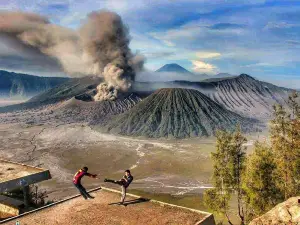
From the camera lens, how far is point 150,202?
18.6 meters

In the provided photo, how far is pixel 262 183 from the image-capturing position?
22188 millimetres

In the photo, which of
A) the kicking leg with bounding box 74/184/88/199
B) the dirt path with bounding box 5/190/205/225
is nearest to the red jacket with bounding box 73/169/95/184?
the kicking leg with bounding box 74/184/88/199

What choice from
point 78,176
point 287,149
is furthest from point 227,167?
point 78,176

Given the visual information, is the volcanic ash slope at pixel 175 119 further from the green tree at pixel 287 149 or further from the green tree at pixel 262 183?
the green tree at pixel 262 183

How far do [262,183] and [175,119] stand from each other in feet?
226

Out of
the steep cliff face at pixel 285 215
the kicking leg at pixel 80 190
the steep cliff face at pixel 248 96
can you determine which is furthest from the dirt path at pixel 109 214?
the steep cliff face at pixel 248 96

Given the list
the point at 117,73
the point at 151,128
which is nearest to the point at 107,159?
the point at 151,128

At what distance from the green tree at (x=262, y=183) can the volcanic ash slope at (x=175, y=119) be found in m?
60.3

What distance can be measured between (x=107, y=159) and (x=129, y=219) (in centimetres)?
4734

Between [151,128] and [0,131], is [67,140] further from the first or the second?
[0,131]

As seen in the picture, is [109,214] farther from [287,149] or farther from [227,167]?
[287,149]

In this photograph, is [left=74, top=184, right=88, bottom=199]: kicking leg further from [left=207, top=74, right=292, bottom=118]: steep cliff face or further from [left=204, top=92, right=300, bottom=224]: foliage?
[left=207, top=74, right=292, bottom=118]: steep cliff face

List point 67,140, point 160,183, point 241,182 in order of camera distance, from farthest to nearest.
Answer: point 67,140, point 160,183, point 241,182

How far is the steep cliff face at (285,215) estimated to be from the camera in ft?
39.4
